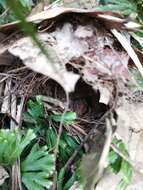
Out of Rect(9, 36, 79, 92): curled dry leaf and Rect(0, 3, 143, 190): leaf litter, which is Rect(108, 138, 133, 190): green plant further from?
Rect(9, 36, 79, 92): curled dry leaf

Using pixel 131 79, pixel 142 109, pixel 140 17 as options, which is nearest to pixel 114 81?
pixel 131 79

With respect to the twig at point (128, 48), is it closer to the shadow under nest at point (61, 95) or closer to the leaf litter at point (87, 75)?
the leaf litter at point (87, 75)

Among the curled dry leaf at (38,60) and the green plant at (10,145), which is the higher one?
the curled dry leaf at (38,60)

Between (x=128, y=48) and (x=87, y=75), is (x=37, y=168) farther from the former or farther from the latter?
(x=128, y=48)

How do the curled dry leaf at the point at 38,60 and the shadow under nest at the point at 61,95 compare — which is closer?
the curled dry leaf at the point at 38,60

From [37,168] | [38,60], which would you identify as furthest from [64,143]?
[38,60]

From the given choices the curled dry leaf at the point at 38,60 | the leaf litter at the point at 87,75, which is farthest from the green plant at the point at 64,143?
the curled dry leaf at the point at 38,60
